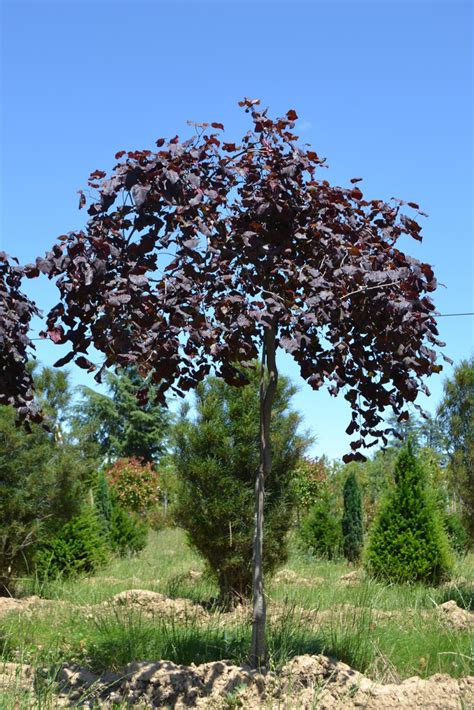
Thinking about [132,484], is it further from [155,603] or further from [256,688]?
[256,688]

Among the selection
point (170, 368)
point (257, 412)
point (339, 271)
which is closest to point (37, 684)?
point (170, 368)

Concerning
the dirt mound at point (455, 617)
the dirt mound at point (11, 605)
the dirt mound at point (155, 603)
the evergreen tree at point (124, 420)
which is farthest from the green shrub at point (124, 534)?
the evergreen tree at point (124, 420)

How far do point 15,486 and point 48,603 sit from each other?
1918 mm

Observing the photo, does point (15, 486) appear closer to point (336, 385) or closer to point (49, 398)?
point (49, 398)

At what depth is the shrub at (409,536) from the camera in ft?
30.8

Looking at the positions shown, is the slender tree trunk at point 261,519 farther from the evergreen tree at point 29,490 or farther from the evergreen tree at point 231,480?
the evergreen tree at point 29,490

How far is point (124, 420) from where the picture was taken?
27.2 m

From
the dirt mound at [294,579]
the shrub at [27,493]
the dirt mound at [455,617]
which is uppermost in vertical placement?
the shrub at [27,493]

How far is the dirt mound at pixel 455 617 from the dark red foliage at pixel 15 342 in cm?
354

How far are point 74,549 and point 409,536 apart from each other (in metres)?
4.23

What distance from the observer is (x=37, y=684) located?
12.6 ft

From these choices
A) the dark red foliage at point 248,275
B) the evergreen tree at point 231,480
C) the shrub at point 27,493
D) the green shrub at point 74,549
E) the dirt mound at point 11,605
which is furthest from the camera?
the green shrub at point 74,549

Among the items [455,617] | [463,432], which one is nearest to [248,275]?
[455,617]

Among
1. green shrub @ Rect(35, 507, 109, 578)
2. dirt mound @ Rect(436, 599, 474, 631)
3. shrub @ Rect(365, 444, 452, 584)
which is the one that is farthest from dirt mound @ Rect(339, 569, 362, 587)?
green shrub @ Rect(35, 507, 109, 578)
